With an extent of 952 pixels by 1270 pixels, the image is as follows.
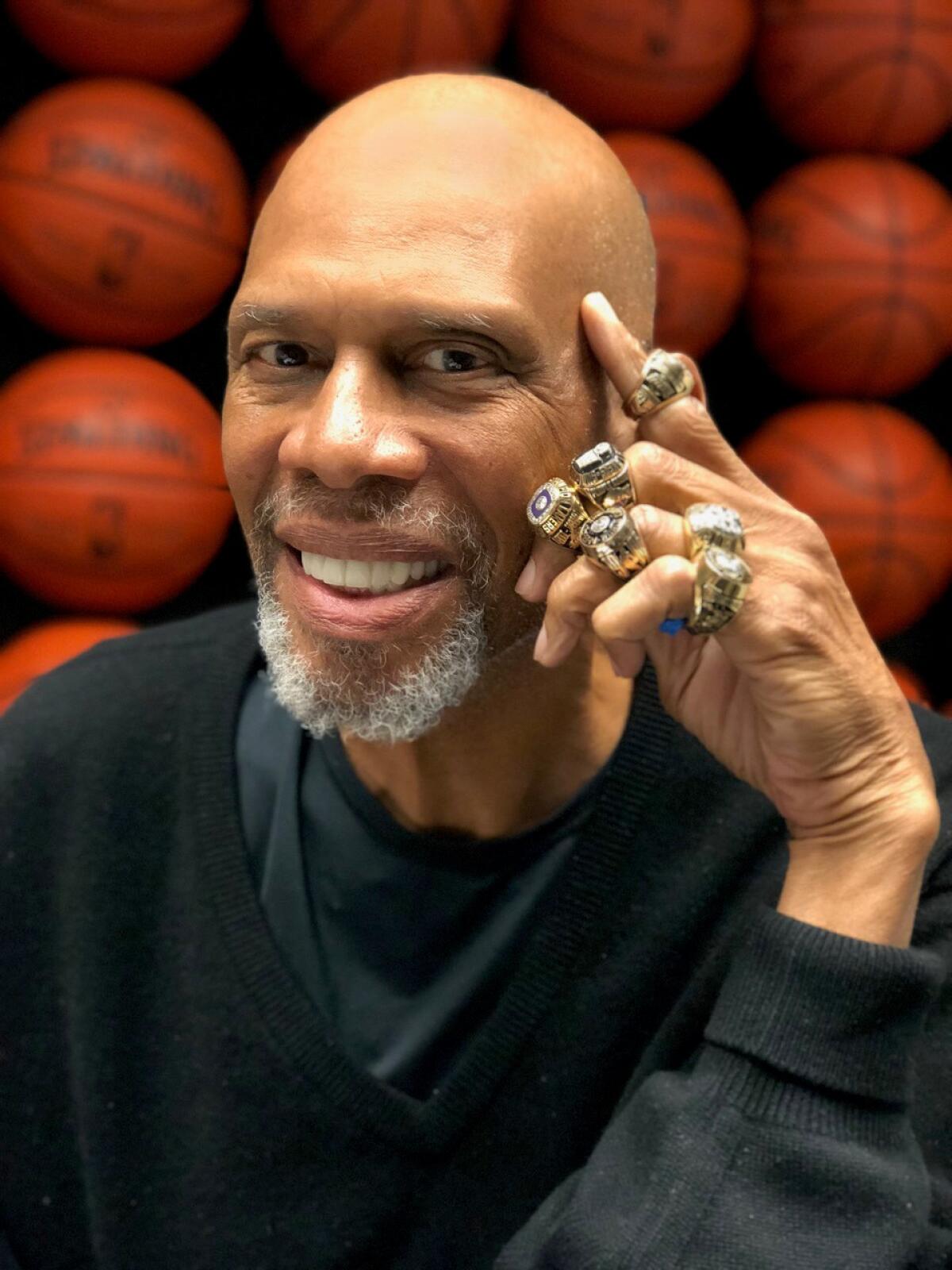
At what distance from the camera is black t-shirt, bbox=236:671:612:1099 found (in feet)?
3.97

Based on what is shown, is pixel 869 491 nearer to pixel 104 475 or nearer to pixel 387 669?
pixel 104 475

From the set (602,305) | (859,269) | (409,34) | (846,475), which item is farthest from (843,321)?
(602,305)

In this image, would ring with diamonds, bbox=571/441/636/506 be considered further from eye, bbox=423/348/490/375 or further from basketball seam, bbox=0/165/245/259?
basketball seam, bbox=0/165/245/259

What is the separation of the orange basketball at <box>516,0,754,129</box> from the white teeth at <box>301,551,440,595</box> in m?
1.52

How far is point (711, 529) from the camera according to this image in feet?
3.01

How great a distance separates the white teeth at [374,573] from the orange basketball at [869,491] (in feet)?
4.86

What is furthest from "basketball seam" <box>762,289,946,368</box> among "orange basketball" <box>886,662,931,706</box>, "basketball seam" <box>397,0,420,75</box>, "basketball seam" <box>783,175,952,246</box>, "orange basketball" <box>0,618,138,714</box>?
"orange basketball" <box>0,618,138,714</box>

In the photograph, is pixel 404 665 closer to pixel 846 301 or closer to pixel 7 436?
pixel 7 436

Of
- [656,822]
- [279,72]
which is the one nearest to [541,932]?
[656,822]

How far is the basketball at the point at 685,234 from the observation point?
2.23 metres

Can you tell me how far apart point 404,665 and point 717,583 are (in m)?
0.30

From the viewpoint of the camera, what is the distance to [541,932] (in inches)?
46.0

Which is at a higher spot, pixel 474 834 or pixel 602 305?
pixel 602 305

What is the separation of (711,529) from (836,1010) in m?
0.39
